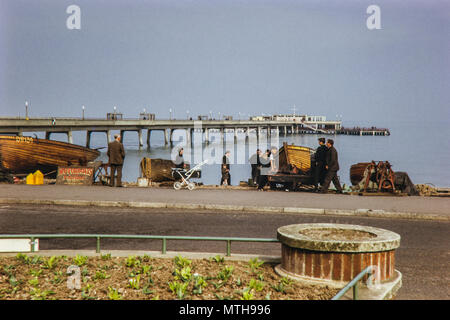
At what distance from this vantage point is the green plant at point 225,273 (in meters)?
5.69

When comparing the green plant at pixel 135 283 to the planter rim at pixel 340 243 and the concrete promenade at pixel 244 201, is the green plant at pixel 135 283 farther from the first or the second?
the concrete promenade at pixel 244 201

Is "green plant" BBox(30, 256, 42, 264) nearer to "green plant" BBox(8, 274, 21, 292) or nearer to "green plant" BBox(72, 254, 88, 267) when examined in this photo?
"green plant" BBox(72, 254, 88, 267)

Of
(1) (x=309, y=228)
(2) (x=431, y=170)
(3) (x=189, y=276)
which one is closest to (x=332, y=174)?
(1) (x=309, y=228)

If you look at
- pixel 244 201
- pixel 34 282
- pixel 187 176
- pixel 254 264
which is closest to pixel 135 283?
pixel 34 282

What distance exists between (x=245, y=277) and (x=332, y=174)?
13030 millimetres

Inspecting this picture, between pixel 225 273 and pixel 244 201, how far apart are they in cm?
977

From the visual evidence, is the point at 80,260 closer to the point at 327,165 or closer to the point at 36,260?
the point at 36,260

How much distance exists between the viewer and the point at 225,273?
18.9ft

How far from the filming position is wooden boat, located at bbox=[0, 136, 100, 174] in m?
28.0

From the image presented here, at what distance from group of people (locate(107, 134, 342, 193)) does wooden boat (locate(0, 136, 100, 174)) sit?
8.05m

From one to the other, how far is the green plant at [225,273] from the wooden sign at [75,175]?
16351mm

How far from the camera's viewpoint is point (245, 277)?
5793mm
